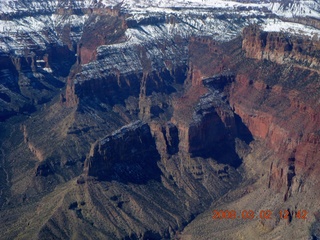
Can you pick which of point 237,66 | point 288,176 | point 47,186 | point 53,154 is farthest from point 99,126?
point 288,176

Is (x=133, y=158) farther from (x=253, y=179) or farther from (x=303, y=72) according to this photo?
(x=303, y=72)

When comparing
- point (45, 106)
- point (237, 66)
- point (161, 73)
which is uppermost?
point (237, 66)

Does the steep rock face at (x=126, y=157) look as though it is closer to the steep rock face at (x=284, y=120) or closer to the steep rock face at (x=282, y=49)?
the steep rock face at (x=284, y=120)

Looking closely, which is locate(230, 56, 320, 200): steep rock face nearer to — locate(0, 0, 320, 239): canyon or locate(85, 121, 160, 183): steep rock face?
locate(0, 0, 320, 239): canyon
